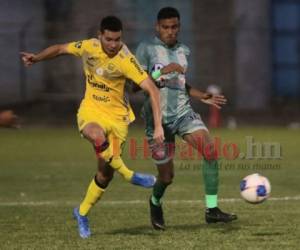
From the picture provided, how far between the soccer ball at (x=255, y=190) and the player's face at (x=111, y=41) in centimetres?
179

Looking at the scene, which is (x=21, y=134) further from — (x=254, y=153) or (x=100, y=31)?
(x=100, y=31)

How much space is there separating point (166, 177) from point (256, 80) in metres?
19.7

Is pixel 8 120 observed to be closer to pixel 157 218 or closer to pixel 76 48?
pixel 76 48

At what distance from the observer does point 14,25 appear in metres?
30.2

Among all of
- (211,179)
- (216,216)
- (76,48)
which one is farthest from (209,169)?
(76,48)

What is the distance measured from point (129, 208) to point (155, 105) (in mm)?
2677

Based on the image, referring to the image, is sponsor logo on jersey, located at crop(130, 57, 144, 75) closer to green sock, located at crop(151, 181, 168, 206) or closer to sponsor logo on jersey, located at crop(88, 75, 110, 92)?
sponsor logo on jersey, located at crop(88, 75, 110, 92)

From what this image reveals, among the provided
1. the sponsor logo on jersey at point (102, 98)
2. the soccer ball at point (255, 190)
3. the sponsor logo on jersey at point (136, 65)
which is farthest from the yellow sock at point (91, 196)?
the soccer ball at point (255, 190)

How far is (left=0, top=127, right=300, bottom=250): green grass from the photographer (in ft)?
30.3

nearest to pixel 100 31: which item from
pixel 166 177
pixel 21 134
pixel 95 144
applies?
pixel 95 144

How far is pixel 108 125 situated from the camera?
31.8 feet

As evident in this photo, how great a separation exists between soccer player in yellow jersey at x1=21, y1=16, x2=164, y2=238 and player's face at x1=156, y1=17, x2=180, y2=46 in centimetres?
65

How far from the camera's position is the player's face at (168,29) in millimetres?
10164

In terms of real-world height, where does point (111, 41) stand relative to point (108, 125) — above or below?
above
